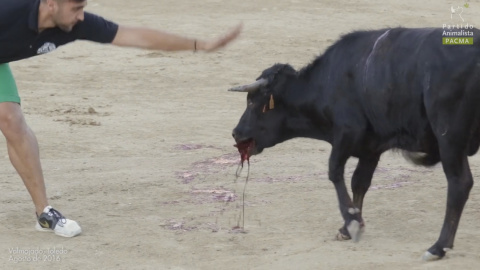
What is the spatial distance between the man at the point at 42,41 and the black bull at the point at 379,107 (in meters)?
0.87

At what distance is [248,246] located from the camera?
7562 millimetres

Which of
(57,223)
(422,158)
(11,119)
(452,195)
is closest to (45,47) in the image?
(11,119)

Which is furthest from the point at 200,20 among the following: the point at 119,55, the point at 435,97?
the point at 435,97

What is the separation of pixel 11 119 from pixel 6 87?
22cm

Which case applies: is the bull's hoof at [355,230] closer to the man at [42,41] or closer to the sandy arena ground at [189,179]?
the sandy arena ground at [189,179]

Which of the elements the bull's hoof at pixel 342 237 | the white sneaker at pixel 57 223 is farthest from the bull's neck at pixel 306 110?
the white sneaker at pixel 57 223

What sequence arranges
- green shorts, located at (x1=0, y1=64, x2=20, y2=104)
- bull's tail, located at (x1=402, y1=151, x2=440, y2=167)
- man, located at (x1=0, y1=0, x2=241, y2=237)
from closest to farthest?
1. man, located at (x1=0, y1=0, x2=241, y2=237)
2. bull's tail, located at (x1=402, y1=151, x2=440, y2=167)
3. green shorts, located at (x1=0, y1=64, x2=20, y2=104)

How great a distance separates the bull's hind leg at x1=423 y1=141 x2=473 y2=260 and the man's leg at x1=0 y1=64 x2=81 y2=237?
2.53 m

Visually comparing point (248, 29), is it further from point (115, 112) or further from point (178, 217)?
point (178, 217)

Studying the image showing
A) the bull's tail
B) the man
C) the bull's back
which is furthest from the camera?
the bull's tail

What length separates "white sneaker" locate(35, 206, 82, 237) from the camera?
7.83 m

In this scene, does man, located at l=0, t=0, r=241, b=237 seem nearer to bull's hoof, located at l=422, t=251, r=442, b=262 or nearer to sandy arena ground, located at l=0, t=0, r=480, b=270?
sandy arena ground, located at l=0, t=0, r=480, b=270

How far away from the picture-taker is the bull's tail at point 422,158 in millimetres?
7573

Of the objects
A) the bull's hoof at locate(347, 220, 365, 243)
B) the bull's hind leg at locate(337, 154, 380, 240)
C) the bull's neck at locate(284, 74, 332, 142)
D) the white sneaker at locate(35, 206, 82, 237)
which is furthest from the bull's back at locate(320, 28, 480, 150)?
the white sneaker at locate(35, 206, 82, 237)
